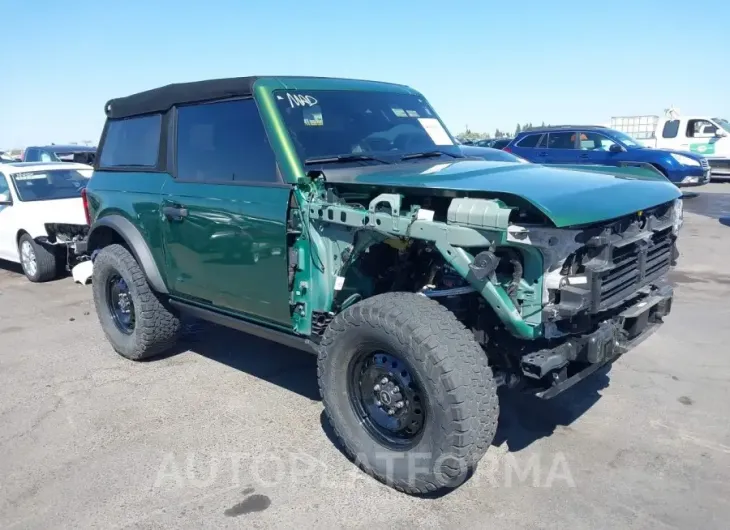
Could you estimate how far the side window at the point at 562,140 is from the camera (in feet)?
49.2

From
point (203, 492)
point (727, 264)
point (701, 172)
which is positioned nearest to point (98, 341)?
point (203, 492)

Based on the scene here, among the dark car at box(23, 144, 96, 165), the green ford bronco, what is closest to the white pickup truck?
the dark car at box(23, 144, 96, 165)

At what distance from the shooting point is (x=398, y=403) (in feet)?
10.7

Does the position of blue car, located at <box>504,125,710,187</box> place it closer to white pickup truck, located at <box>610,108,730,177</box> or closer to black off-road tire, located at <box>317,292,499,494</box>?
white pickup truck, located at <box>610,108,730,177</box>

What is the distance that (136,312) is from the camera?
495 cm

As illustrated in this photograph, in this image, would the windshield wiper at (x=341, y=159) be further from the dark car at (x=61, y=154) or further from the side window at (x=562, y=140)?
the side window at (x=562, y=140)

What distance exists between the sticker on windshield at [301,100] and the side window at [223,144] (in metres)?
0.23

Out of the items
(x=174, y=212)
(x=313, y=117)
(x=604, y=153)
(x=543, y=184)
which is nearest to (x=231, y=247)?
(x=174, y=212)

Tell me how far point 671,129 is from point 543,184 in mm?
18419

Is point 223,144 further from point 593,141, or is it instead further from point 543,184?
point 593,141

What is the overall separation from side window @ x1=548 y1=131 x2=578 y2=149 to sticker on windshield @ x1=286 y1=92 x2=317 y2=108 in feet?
39.8

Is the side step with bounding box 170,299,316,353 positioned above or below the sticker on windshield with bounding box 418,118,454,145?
below

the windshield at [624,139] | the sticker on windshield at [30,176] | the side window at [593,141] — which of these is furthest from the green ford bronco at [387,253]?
the windshield at [624,139]

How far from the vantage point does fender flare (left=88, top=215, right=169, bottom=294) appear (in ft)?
15.6
